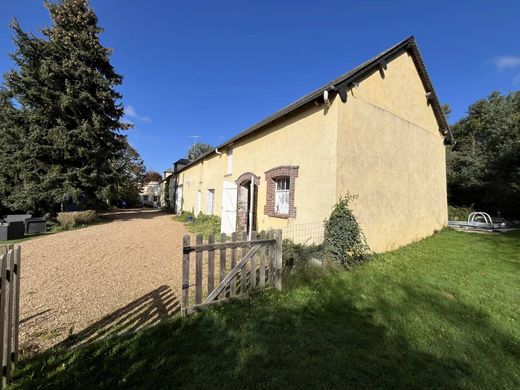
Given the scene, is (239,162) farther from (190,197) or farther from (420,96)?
(190,197)

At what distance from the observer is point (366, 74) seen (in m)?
8.15

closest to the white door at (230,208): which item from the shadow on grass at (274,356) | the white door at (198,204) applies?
the shadow on grass at (274,356)

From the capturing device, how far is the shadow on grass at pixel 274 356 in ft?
8.59

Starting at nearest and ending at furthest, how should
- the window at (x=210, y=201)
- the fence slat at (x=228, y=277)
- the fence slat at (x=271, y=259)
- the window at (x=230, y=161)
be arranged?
the fence slat at (x=228, y=277), the fence slat at (x=271, y=259), the window at (x=230, y=161), the window at (x=210, y=201)

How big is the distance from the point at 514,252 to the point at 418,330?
738 centimetres

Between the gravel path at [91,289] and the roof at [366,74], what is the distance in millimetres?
5430

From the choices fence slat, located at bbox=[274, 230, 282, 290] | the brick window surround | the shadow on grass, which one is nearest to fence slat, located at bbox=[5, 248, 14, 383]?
the shadow on grass

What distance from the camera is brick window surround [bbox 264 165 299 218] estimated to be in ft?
27.2

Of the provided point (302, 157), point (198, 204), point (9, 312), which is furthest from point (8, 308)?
A: point (198, 204)

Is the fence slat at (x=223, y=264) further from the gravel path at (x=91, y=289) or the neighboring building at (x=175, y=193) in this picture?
the neighboring building at (x=175, y=193)

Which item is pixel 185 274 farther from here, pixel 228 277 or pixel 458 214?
pixel 458 214

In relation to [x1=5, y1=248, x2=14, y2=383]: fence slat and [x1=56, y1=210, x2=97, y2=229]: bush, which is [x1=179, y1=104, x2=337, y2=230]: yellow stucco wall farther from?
[x1=56, y1=210, x2=97, y2=229]: bush

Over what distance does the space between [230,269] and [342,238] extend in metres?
3.19

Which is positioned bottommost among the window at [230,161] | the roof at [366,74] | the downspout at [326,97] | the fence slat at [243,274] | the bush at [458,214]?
the fence slat at [243,274]
